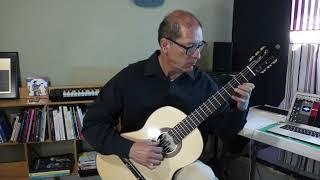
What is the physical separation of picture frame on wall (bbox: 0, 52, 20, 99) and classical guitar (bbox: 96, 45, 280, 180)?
990 millimetres

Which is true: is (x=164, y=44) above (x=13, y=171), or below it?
above

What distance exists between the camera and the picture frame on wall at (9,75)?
81.5 inches

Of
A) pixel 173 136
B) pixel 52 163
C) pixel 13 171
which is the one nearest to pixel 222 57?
pixel 173 136

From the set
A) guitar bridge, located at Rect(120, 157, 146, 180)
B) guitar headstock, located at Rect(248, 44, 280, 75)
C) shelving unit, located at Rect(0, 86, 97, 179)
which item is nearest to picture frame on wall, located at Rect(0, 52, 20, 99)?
shelving unit, located at Rect(0, 86, 97, 179)

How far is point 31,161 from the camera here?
2156 millimetres

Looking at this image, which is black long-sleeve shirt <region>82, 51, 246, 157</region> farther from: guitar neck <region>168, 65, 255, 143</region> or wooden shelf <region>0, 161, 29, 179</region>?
wooden shelf <region>0, 161, 29, 179</region>

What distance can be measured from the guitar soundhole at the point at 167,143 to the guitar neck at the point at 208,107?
23mm

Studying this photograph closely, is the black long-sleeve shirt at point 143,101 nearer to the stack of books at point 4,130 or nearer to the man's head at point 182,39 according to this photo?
the man's head at point 182,39

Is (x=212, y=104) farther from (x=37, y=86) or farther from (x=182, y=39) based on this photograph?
(x=37, y=86)

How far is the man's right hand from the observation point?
141 centimetres

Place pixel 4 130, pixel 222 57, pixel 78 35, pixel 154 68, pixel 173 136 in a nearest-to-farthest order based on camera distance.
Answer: pixel 173 136 < pixel 154 68 < pixel 4 130 < pixel 78 35 < pixel 222 57

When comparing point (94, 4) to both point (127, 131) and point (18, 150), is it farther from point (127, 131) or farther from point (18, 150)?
point (18, 150)

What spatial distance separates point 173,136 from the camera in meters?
1.46

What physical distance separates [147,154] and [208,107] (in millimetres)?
362
